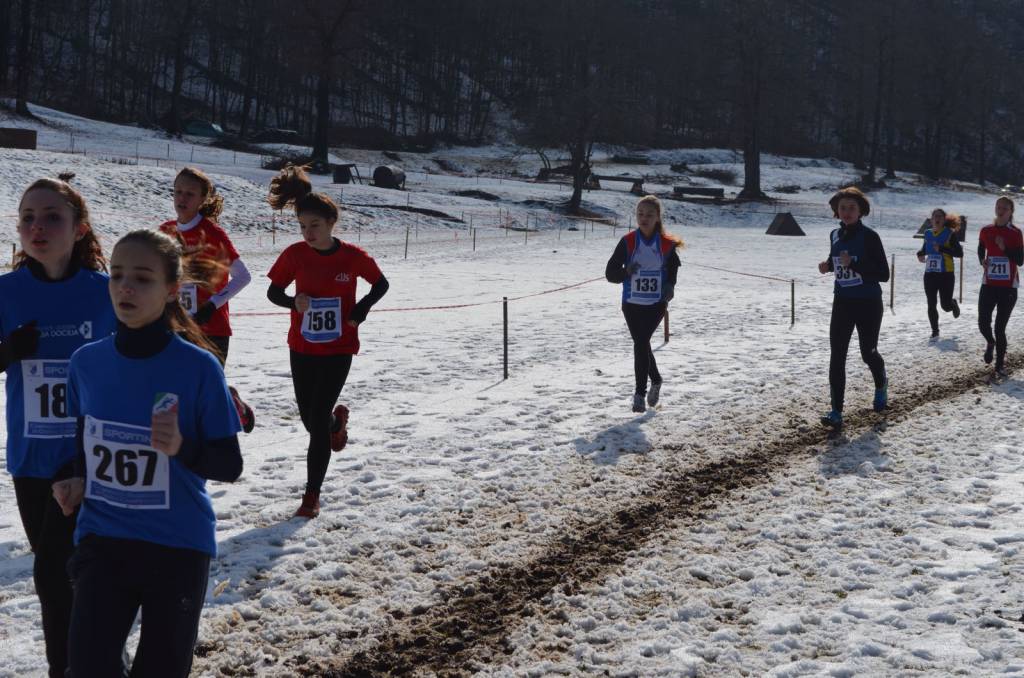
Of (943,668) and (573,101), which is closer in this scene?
(943,668)

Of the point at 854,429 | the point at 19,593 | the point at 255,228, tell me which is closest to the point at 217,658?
the point at 19,593

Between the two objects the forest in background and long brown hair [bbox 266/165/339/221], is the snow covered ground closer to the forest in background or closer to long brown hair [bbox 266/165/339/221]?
long brown hair [bbox 266/165/339/221]

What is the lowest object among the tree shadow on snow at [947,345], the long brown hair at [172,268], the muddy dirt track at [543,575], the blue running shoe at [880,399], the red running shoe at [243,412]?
the muddy dirt track at [543,575]

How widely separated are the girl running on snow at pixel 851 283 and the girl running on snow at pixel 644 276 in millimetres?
1376

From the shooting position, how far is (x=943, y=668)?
4281 mm

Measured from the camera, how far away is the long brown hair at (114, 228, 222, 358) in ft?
10.2

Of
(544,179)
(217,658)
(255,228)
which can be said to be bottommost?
(217,658)

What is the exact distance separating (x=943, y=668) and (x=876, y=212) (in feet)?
174

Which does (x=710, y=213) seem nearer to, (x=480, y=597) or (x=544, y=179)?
(x=544, y=179)

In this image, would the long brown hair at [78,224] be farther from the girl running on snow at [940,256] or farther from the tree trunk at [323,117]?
the tree trunk at [323,117]

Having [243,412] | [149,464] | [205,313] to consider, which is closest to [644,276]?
[205,313]

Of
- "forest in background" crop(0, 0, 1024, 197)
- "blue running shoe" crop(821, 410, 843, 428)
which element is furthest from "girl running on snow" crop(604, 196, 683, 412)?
"forest in background" crop(0, 0, 1024, 197)

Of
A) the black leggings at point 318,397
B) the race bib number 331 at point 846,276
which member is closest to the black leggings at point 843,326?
the race bib number 331 at point 846,276

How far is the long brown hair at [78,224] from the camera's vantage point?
12.5ft
